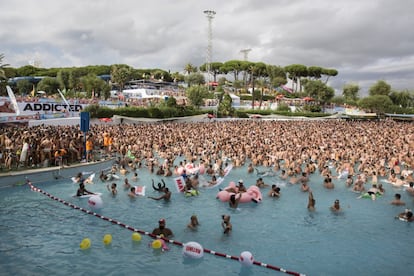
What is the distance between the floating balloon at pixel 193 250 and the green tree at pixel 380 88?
289 feet

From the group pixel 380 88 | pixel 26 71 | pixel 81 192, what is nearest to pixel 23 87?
pixel 26 71

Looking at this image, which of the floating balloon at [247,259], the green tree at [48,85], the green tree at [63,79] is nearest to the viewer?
the floating balloon at [247,259]

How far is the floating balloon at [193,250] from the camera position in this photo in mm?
7988

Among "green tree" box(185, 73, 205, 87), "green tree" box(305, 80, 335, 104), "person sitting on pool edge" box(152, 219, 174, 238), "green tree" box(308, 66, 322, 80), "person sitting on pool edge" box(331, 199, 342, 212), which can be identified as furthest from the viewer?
"green tree" box(308, 66, 322, 80)

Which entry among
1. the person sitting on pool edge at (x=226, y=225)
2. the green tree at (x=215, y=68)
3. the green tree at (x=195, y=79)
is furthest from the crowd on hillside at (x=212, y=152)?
the green tree at (x=215, y=68)

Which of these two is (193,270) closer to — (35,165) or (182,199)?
(182,199)

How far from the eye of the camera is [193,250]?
800 cm

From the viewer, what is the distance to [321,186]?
15.4 meters

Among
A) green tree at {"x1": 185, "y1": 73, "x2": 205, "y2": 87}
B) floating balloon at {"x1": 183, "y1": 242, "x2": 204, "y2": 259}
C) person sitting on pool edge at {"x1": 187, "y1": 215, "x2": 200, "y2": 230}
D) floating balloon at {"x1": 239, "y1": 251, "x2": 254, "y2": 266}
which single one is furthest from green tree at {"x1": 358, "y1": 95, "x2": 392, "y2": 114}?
floating balloon at {"x1": 183, "y1": 242, "x2": 204, "y2": 259}

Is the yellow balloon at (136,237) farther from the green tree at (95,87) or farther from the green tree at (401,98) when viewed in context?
the green tree at (401,98)

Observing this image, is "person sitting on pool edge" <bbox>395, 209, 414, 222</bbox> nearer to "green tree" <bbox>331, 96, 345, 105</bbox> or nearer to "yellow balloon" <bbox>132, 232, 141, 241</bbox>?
"yellow balloon" <bbox>132, 232, 141, 241</bbox>

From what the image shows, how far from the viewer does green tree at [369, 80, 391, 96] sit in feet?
274

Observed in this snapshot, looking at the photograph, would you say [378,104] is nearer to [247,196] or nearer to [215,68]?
[215,68]

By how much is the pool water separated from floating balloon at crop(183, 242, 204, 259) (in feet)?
0.58
